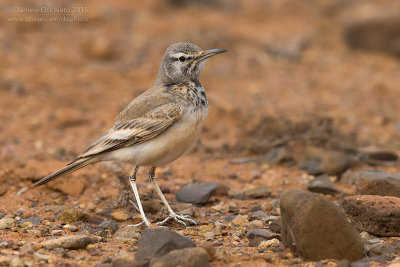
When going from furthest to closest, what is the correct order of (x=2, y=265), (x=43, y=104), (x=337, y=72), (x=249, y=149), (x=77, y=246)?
(x=337, y=72)
(x=43, y=104)
(x=249, y=149)
(x=77, y=246)
(x=2, y=265)

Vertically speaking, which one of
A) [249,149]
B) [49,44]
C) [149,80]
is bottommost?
[249,149]

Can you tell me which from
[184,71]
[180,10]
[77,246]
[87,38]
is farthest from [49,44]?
[77,246]

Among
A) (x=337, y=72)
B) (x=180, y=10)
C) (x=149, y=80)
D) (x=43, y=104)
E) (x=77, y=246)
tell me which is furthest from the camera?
(x=180, y=10)

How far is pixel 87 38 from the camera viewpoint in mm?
14336

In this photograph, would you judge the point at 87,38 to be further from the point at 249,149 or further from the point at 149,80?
the point at 249,149

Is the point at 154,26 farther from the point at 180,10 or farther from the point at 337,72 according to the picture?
the point at 337,72

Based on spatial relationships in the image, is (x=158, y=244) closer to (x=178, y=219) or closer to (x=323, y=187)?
(x=178, y=219)

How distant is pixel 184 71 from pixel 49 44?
8803 millimetres

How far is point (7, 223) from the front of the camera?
5.82 m

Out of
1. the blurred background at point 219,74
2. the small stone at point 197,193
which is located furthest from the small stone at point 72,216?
the blurred background at point 219,74

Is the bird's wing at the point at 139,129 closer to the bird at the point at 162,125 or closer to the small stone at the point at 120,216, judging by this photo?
the bird at the point at 162,125

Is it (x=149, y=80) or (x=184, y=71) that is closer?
(x=184, y=71)

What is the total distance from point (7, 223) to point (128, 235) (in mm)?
1311

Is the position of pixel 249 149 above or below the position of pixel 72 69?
below
